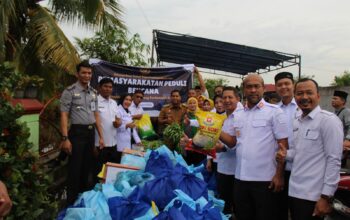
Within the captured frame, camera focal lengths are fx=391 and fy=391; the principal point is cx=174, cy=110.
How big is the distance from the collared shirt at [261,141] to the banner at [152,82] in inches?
163

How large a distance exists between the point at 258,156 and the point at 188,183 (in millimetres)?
898

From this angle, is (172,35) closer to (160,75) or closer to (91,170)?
(160,75)

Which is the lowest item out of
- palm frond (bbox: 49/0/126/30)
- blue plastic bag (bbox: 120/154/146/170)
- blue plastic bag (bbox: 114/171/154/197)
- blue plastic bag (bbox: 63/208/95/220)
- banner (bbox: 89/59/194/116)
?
blue plastic bag (bbox: 63/208/95/220)

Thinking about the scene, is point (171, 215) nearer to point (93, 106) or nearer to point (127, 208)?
point (127, 208)

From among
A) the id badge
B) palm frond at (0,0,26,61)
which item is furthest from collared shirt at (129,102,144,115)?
palm frond at (0,0,26,61)

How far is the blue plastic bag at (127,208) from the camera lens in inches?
139

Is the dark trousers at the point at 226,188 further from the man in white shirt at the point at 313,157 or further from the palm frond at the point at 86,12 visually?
the palm frond at the point at 86,12

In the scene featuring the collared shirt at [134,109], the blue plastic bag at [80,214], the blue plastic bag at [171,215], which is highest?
the collared shirt at [134,109]

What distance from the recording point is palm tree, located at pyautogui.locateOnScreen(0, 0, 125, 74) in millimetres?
7750

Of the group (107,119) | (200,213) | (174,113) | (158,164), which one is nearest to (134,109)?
(174,113)

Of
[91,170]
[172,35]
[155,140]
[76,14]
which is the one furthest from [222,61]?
[91,170]

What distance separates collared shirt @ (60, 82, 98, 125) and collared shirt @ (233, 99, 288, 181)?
211cm

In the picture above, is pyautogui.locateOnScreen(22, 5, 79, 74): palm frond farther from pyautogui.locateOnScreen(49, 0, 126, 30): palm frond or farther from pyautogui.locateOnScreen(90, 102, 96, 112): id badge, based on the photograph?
pyautogui.locateOnScreen(90, 102, 96, 112): id badge

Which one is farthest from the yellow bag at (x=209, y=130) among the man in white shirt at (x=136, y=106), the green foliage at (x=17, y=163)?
the man in white shirt at (x=136, y=106)
